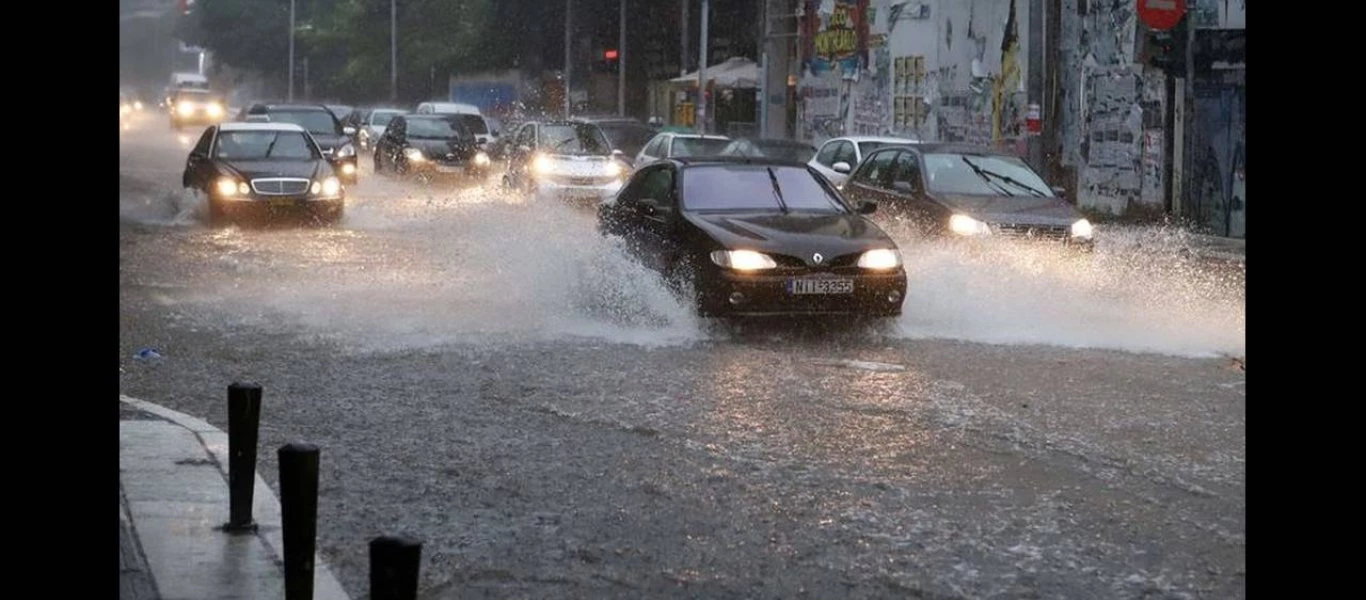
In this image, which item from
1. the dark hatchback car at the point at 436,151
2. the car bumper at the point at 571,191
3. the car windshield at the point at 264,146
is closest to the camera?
the car windshield at the point at 264,146

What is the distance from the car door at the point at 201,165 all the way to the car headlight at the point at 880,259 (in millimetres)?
12993

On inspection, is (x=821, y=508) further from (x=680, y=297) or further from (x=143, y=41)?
(x=143, y=41)

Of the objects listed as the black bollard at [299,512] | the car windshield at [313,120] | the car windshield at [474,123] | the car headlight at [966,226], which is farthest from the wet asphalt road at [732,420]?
the car windshield at [474,123]

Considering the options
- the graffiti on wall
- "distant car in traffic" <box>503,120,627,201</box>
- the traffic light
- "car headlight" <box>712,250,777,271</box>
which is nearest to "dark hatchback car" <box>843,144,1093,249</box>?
"car headlight" <box>712,250,777,271</box>

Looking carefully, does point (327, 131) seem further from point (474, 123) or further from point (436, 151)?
point (474, 123)

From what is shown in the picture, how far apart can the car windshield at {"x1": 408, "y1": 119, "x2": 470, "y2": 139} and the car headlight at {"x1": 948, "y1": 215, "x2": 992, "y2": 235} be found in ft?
71.9

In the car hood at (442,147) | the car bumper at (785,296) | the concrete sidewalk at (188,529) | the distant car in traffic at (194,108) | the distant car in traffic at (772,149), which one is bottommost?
the concrete sidewalk at (188,529)

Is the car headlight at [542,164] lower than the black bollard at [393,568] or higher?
higher

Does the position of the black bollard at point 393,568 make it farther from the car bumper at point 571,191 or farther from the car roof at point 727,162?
the car bumper at point 571,191

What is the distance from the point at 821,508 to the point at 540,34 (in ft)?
212

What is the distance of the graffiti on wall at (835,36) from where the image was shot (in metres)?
44.2

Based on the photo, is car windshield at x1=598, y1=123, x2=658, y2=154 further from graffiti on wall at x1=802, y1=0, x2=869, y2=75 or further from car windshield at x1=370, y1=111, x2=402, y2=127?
car windshield at x1=370, y1=111, x2=402, y2=127
